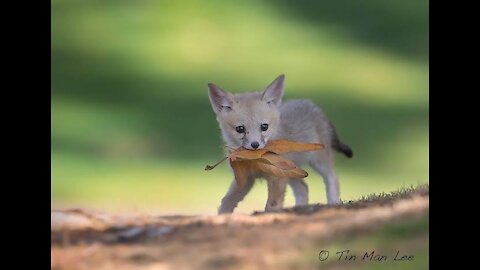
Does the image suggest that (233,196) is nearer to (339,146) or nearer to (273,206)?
(273,206)

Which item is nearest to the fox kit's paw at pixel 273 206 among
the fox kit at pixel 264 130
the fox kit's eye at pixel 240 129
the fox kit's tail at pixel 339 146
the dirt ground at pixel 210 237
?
the fox kit at pixel 264 130

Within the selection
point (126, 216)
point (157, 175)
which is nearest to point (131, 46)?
point (157, 175)

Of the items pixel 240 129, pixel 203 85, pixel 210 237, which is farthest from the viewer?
pixel 203 85

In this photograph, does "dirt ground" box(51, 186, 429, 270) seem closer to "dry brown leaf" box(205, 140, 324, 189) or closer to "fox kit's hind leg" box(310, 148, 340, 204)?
"dry brown leaf" box(205, 140, 324, 189)

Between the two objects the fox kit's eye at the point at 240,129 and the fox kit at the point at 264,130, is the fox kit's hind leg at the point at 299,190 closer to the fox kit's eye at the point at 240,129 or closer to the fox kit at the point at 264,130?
the fox kit at the point at 264,130

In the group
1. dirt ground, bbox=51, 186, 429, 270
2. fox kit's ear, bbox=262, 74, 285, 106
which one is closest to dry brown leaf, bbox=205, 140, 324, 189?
fox kit's ear, bbox=262, 74, 285, 106

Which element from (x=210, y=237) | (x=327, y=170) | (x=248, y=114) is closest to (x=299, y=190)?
(x=327, y=170)
